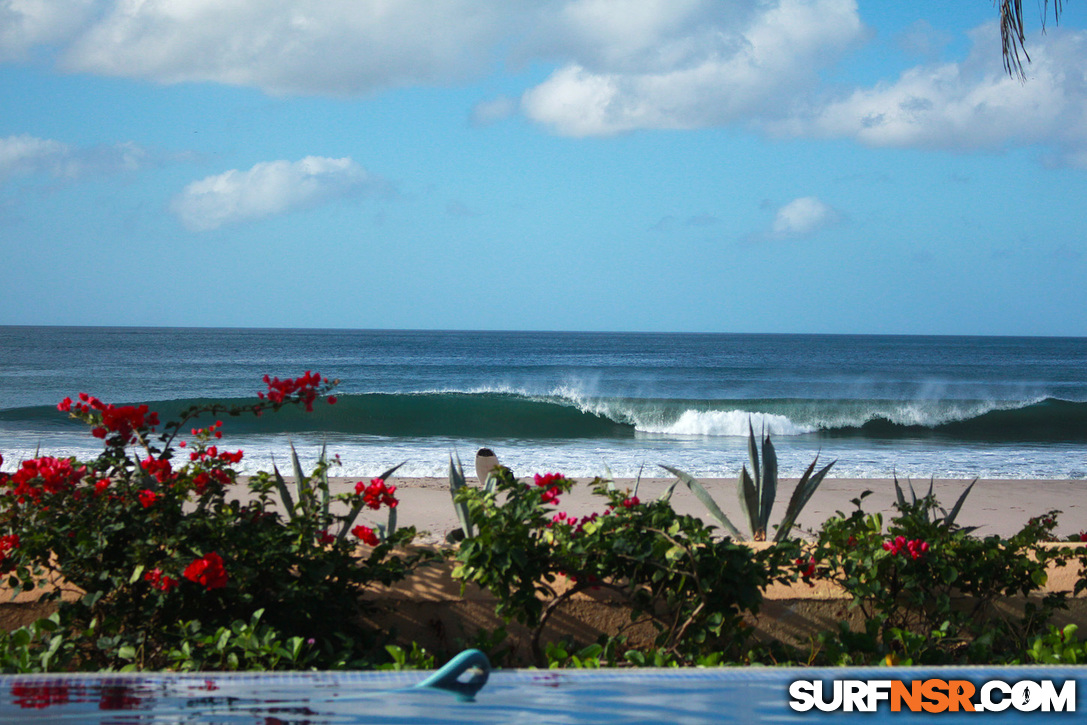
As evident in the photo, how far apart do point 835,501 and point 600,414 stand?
12483 millimetres

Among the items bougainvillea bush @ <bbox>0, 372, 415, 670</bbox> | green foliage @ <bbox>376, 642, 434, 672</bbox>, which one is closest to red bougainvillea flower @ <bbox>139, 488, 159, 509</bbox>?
bougainvillea bush @ <bbox>0, 372, 415, 670</bbox>

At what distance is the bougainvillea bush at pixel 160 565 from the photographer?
233 centimetres

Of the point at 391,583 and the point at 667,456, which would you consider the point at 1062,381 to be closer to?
the point at 667,456

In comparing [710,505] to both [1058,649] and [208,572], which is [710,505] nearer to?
[1058,649]

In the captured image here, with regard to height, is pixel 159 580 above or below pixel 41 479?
below

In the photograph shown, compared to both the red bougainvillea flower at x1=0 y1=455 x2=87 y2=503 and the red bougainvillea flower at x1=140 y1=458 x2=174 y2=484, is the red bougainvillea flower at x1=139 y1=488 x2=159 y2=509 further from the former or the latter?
the red bougainvillea flower at x1=0 y1=455 x2=87 y2=503

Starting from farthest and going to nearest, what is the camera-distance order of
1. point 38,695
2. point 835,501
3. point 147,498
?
point 835,501 < point 147,498 < point 38,695

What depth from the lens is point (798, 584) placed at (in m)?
2.86

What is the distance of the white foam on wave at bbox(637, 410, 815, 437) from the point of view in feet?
63.1

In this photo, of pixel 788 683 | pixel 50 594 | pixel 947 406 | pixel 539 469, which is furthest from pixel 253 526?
pixel 947 406

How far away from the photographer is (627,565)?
2.59 metres

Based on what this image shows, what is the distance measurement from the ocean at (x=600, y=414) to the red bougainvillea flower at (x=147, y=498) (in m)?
2.85

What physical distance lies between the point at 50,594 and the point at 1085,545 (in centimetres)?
359

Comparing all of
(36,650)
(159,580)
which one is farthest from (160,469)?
(36,650)
